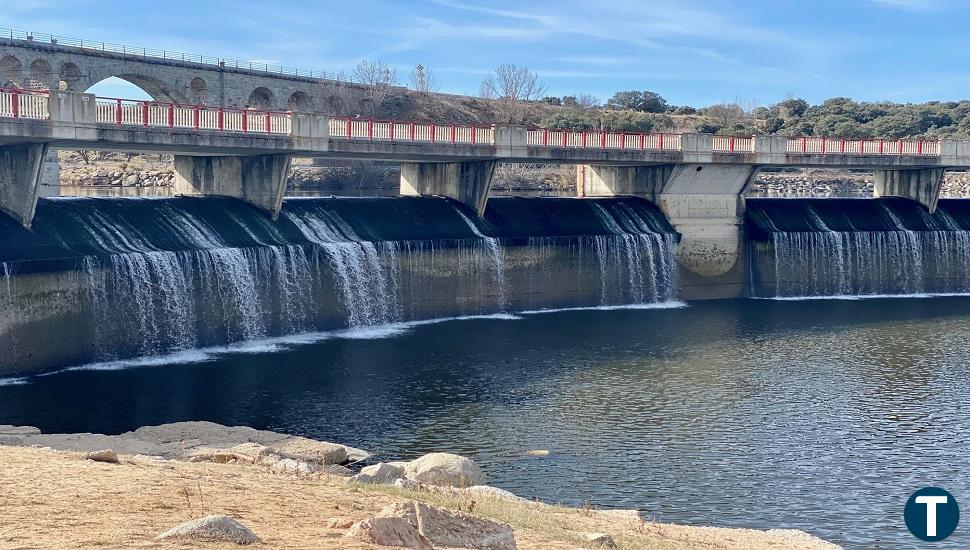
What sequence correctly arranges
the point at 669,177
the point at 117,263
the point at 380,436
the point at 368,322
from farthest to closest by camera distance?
the point at 669,177, the point at 368,322, the point at 117,263, the point at 380,436

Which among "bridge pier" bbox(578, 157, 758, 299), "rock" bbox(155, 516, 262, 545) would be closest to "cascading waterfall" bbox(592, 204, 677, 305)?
"bridge pier" bbox(578, 157, 758, 299)

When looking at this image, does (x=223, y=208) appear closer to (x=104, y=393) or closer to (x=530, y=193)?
(x=104, y=393)

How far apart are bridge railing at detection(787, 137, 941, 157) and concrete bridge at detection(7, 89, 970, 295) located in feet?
0.19

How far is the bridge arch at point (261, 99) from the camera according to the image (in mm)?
126431

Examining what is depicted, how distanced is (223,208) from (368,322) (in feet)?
25.3

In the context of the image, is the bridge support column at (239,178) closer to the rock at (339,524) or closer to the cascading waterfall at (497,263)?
the cascading waterfall at (497,263)

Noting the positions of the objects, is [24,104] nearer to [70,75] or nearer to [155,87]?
[70,75]

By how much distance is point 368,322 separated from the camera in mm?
49562

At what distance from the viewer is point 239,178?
171ft

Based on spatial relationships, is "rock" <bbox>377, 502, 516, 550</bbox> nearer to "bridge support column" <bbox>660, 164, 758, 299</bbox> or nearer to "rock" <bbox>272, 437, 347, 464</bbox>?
"rock" <bbox>272, 437, 347, 464</bbox>

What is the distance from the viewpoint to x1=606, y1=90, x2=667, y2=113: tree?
159250mm

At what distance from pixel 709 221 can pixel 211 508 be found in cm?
5043

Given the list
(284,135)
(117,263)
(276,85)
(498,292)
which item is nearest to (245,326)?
(117,263)

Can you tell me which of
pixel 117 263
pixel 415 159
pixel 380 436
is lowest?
pixel 380 436
